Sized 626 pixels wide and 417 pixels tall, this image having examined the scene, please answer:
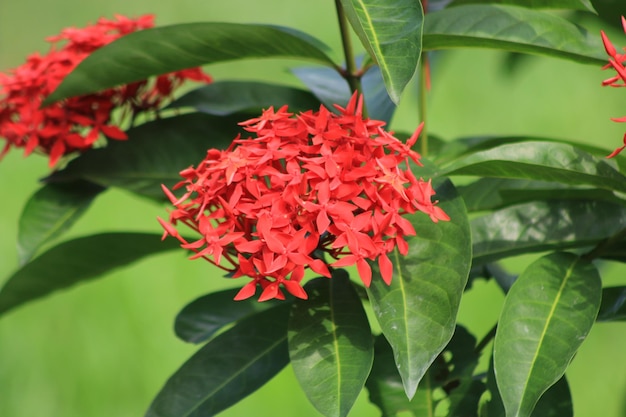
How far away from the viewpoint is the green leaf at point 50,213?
1.11 m

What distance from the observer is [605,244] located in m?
0.94

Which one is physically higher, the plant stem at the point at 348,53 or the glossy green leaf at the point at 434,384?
the plant stem at the point at 348,53

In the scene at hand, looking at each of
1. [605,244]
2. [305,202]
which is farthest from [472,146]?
[305,202]

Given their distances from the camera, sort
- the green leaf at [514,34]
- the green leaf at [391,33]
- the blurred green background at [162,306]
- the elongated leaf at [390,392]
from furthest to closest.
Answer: the blurred green background at [162,306] < the elongated leaf at [390,392] < the green leaf at [514,34] < the green leaf at [391,33]

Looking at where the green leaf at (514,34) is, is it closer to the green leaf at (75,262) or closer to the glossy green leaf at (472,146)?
the glossy green leaf at (472,146)

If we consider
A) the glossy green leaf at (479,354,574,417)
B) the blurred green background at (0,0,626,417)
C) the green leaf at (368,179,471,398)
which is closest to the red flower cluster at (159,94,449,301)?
the green leaf at (368,179,471,398)

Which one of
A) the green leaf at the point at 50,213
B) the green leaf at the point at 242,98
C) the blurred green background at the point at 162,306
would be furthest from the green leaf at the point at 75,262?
the blurred green background at the point at 162,306

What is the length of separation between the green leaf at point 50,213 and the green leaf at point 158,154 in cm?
3

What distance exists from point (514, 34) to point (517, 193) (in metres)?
0.21

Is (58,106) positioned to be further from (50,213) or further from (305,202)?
(305,202)

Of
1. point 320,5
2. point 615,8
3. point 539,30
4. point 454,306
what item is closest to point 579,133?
point 320,5

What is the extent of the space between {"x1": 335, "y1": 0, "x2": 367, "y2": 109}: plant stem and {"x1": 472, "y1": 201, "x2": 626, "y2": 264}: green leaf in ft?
0.65

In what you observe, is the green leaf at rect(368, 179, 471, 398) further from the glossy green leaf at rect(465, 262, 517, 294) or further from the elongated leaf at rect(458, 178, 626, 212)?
the glossy green leaf at rect(465, 262, 517, 294)

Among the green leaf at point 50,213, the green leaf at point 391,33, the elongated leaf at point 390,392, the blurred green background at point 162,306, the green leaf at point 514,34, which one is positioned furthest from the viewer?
the blurred green background at point 162,306
